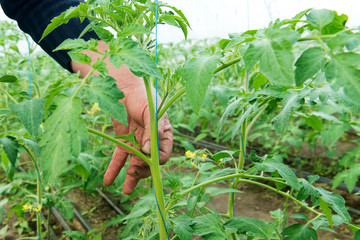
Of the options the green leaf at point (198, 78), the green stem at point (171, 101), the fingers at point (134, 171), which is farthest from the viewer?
the fingers at point (134, 171)

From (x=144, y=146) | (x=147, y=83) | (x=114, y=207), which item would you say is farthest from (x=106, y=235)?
(x=147, y=83)

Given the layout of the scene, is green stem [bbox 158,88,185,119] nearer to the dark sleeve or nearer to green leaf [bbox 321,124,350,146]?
the dark sleeve

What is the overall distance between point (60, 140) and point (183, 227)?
56 cm

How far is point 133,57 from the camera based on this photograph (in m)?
0.68

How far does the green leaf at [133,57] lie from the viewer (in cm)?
67

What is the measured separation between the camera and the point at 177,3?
4.36 feet

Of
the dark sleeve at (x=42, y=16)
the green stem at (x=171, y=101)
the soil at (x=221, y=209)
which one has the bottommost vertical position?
the soil at (x=221, y=209)

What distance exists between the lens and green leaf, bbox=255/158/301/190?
33.2 inches

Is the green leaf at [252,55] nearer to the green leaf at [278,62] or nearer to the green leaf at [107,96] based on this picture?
the green leaf at [278,62]

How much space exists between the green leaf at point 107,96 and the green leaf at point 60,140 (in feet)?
0.18

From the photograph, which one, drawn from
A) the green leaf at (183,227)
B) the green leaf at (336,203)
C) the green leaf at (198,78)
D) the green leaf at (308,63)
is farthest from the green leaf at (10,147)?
the green leaf at (336,203)

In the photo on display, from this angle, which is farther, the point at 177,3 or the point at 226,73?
the point at 226,73

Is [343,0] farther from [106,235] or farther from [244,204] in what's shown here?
[106,235]

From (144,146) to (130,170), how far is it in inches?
8.0
